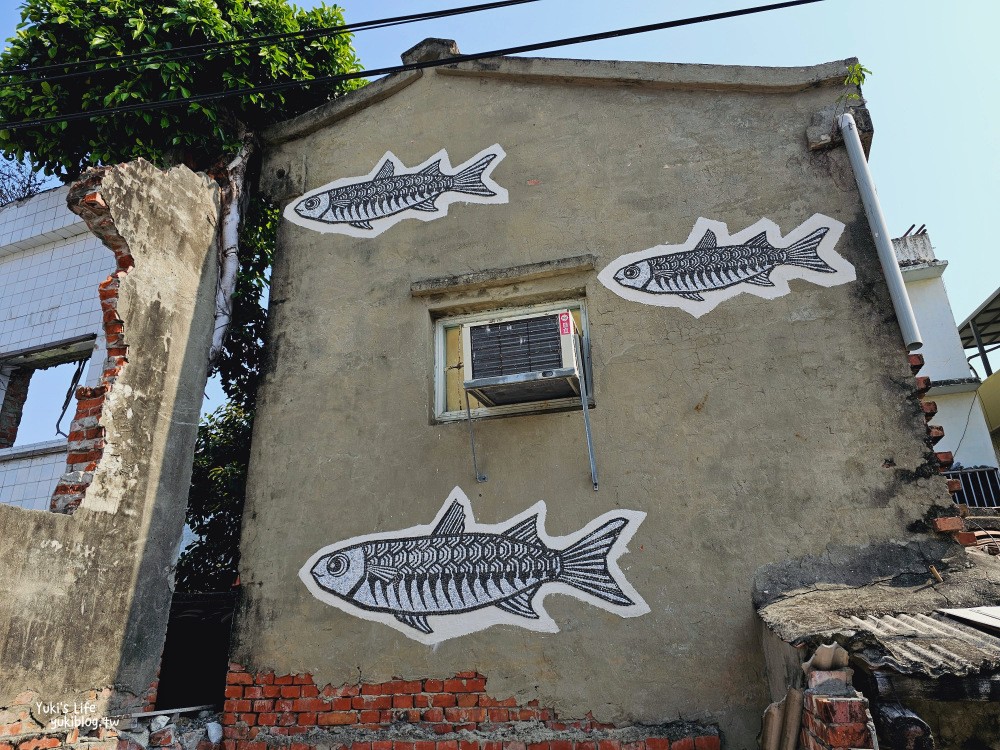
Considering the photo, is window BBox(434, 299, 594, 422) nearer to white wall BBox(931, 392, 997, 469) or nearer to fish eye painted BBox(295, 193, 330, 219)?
fish eye painted BBox(295, 193, 330, 219)

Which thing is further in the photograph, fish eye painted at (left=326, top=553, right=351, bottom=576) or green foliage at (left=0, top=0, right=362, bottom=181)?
green foliage at (left=0, top=0, right=362, bottom=181)

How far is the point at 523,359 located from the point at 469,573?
64.7 inches

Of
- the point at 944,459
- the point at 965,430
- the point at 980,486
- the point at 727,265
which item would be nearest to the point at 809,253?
the point at 727,265

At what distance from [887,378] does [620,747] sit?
121 inches

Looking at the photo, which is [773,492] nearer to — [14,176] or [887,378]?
[887,378]

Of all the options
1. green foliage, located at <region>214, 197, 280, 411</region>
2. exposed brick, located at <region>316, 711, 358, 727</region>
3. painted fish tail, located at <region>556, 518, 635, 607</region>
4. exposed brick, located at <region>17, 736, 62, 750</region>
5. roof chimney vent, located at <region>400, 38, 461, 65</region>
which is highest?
roof chimney vent, located at <region>400, 38, 461, 65</region>

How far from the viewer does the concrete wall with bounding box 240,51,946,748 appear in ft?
15.5

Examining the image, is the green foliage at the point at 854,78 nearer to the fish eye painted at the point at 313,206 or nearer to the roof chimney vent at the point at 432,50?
the roof chimney vent at the point at 432,50

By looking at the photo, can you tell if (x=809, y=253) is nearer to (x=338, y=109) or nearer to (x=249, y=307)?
(x=338, y=109)

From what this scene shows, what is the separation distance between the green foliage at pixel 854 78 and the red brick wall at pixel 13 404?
8.56 meters

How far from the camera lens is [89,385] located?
5566 millimetres

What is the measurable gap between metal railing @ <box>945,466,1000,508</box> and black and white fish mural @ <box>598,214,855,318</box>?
29.0ft

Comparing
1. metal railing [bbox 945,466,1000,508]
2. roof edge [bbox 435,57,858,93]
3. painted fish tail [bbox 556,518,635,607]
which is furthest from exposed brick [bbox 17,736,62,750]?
metal railing [bbox 945,466,1000,508]

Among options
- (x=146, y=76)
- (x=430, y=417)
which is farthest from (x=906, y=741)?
(x=146, y=76)
